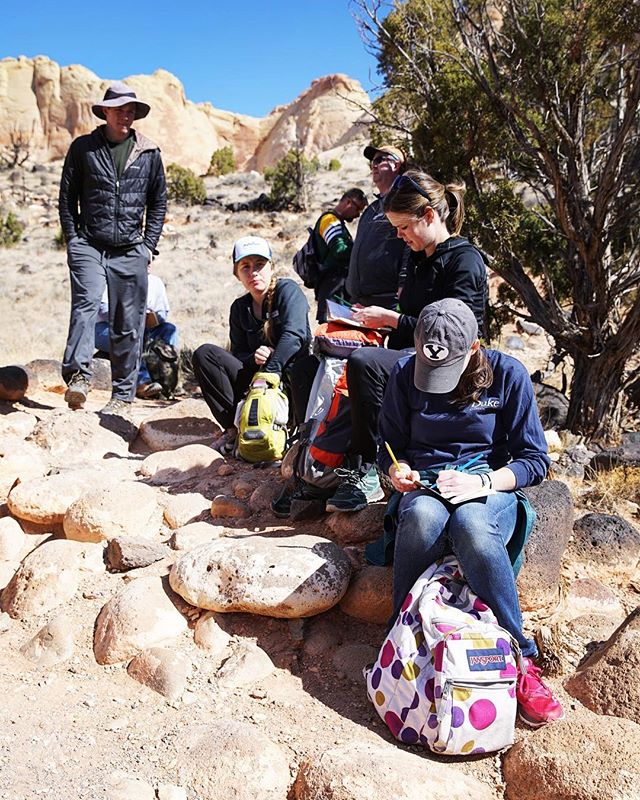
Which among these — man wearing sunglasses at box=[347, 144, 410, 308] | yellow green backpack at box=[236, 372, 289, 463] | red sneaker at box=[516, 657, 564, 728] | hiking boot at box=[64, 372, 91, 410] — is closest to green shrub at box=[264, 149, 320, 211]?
hiking boot at box=[64, 372, 91, 410]

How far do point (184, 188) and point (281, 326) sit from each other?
19.2 m

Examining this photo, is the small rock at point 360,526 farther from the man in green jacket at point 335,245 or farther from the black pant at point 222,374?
the man in green jacket at point 335,245

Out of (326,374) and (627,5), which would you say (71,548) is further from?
(627,5)

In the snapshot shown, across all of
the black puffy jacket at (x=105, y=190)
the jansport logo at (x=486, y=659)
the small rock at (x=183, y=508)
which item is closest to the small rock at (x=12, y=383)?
the black puffy jacket at (x=105, y=190)

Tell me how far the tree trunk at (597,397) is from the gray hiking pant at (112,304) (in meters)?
3.49

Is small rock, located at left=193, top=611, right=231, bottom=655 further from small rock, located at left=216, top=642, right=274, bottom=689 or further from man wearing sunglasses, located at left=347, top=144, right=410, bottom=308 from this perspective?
man wearing sunglasses, located at left=347, top=144, right=410, bottom=308

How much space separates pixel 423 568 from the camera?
2480 millimetres

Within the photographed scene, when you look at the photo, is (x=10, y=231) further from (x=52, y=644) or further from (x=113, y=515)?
(x=52, y=644)

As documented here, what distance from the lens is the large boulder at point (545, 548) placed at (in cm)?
293

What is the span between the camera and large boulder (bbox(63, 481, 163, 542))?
3459 mm

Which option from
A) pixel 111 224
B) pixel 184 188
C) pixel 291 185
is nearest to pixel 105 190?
pixel 111 224

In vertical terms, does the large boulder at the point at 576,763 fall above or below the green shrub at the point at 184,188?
below

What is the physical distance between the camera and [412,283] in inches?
130

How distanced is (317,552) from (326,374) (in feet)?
3.14
